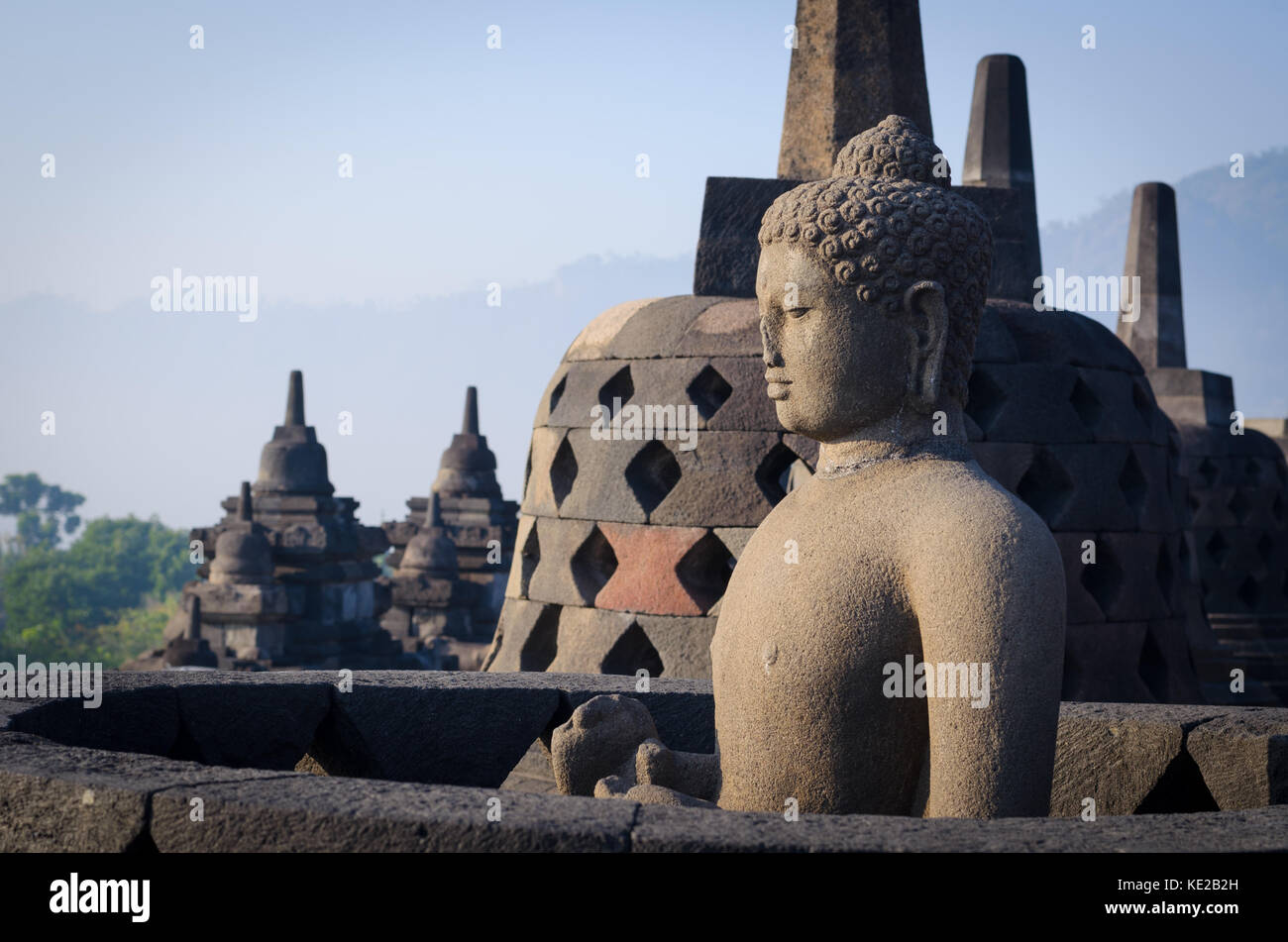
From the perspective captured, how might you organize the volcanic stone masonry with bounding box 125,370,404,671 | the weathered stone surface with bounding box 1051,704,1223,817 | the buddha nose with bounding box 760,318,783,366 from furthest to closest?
1. the volcanic stone masonry with bounding box 125,370,404,671
2. the weathered stone surface with bounding box 1051,704,1223,817
3. the buddha nose with bounding box 760,318,783,366

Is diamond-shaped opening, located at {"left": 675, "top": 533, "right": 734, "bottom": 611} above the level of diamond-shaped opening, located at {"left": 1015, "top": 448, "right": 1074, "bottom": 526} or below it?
below

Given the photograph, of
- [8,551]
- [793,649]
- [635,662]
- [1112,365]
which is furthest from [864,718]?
[8,551]

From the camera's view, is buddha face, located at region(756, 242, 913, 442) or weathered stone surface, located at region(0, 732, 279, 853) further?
buddha face, located at region(756, 242, 913, 442)

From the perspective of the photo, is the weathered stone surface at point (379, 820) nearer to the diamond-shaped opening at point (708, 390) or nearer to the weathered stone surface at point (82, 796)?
the weathered stone surface at point (82, 796)

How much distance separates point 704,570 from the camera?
17.0ft

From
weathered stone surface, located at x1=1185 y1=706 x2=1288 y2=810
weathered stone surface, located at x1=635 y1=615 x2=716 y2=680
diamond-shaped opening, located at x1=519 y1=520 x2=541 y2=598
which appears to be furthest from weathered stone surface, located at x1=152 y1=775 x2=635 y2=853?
diamond-shaped opening, located at x1=519 y1=520 x2=541 y2=598

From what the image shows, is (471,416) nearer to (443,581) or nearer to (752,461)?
(443,581)

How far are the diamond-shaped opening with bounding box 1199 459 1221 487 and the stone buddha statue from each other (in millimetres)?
8759

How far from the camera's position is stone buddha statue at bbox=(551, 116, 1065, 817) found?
2.50m

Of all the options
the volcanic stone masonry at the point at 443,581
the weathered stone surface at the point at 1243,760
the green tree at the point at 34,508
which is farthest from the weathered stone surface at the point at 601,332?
the green tree at the point at 34,508

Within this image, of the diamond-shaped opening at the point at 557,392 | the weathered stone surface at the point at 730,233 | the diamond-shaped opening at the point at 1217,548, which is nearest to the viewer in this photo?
the weathered stone surface at the point at 730,233

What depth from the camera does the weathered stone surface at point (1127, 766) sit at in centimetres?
335

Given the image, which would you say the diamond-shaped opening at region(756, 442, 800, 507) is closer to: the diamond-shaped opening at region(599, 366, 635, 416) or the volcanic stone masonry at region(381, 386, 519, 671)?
the diamond-shaped opening at region(599, 366, 635, 416)

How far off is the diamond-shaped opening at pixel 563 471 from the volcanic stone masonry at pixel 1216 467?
6973mm
